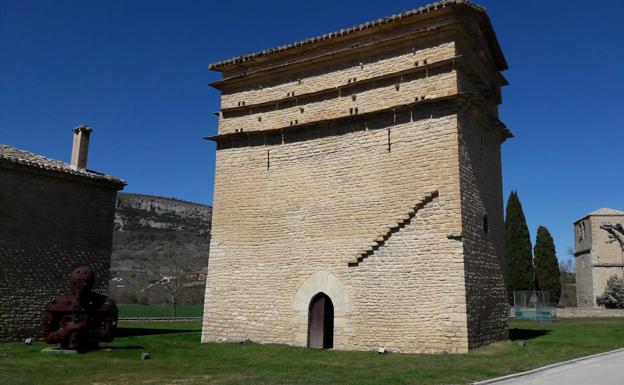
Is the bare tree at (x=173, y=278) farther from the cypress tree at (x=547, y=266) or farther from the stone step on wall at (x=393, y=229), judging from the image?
the stone step on wall at (x=393, y=229)

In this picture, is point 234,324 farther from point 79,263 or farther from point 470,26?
point 470,26

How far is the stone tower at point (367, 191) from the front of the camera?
44.7 feet

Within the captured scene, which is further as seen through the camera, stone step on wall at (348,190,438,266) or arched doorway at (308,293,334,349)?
arched doorway at (308,293,334,349)

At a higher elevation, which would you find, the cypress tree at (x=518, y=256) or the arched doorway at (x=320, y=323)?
the cypress tree at (x=518, y=256)

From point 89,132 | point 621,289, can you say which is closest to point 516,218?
point 621,289

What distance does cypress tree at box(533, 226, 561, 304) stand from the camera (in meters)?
37.6

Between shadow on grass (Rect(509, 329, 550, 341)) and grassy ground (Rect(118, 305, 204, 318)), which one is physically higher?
shadow on grass (Rect(509, 329, 550, 341))

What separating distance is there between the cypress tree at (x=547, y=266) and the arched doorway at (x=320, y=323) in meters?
27.4

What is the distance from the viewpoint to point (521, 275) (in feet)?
120

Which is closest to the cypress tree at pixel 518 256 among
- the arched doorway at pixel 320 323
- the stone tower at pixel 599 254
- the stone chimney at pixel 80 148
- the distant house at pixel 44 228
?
the stone tower at pixel 599 254

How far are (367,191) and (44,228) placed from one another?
1135 cm

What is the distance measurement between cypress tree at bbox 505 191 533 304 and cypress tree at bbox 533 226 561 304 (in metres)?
1.98

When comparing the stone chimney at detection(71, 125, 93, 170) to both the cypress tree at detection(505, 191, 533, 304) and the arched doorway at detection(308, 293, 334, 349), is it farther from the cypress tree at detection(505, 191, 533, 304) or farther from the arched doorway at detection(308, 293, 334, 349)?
the cypress tree at detection(505, 191, 533, 304)

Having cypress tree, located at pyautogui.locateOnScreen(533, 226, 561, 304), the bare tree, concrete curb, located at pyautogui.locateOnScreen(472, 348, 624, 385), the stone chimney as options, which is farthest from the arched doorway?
the bare tree
